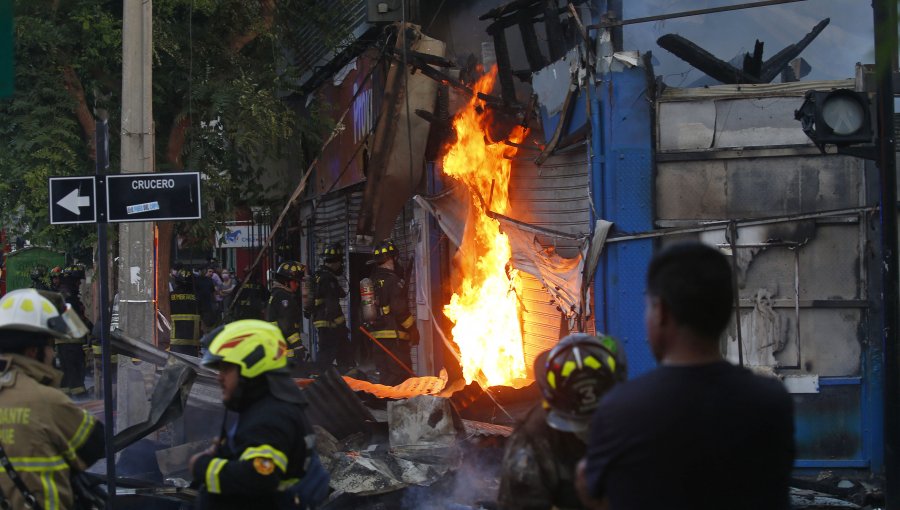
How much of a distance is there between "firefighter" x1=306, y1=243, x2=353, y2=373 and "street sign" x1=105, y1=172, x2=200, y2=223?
7305 mm

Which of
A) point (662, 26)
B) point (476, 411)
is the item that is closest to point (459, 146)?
point (662, 26)

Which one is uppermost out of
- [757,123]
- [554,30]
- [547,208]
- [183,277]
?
[554,30]

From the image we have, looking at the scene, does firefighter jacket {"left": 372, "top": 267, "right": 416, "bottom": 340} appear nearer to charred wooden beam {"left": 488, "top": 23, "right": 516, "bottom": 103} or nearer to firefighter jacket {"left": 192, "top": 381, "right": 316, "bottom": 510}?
charred wooden beam {"left": 488, "top": 23, "right": 516, "bottom": 103}

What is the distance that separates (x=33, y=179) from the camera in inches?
469

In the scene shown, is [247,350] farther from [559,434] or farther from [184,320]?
[184,320]

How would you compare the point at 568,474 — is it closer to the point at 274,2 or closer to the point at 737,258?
the point at 737,258

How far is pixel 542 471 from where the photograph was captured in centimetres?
315

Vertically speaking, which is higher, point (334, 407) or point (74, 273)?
point (74, 273)

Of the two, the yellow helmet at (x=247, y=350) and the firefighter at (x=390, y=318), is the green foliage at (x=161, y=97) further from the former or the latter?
the yellow helmet at (x=247, y=350)

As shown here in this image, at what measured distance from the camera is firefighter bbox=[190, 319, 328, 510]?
354 centimetres

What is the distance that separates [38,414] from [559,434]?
6.99 ft

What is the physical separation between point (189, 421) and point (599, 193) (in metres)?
4.44

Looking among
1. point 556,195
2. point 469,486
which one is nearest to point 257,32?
point 556,195

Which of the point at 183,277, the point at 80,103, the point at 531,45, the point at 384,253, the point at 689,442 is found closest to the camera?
the point at 689,442
